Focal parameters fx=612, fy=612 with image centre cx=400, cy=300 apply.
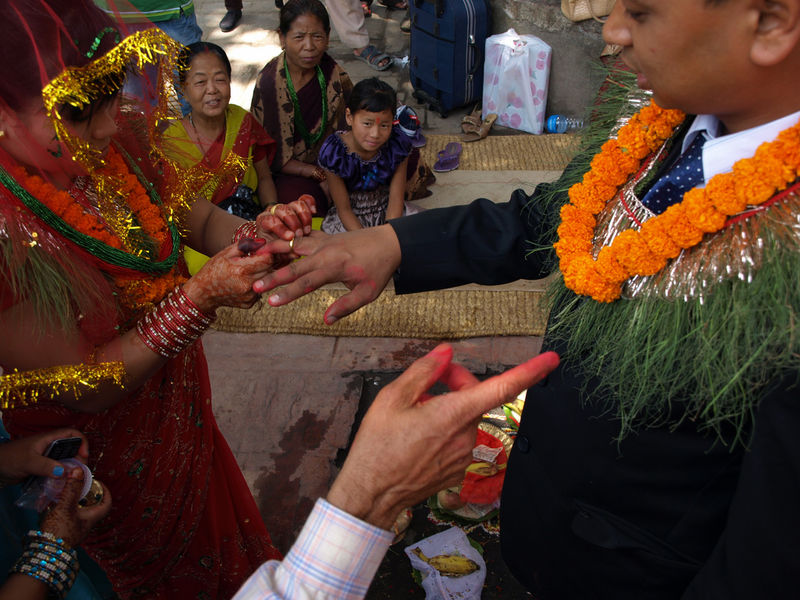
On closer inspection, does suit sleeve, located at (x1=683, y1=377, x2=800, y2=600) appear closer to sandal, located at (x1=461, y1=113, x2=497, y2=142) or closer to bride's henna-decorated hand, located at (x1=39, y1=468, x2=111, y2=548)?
bride's henna-decorated hand, located at (x1=39, y1=468, x2=111, y2=548)

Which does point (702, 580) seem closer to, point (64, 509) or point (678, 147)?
point (678, 147)

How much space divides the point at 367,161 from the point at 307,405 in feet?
5.48

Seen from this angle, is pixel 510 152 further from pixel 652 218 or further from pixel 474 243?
pixel 652 218

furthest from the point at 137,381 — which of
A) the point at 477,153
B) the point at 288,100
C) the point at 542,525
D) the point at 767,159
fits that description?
the point at 477,153

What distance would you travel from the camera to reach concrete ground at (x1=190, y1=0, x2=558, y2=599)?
248 cm

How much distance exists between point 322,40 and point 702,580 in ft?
12.7

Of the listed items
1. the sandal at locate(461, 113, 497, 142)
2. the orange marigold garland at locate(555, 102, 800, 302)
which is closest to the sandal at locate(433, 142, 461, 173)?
the sandal at locate(461, 113, 497, 142)

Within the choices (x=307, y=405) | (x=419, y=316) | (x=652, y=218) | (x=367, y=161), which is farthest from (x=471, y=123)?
(x=652, y=218)

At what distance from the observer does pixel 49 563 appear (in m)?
1.31

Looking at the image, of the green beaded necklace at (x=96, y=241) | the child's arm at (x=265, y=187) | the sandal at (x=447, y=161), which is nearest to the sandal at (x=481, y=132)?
the sandal at (x=447, y=161)

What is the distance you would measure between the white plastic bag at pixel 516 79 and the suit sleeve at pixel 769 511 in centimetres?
473

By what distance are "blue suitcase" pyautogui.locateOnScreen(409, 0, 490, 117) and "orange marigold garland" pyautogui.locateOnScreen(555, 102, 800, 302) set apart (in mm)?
4339

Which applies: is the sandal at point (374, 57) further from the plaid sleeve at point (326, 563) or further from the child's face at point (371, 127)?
the plaid sleeve at point (326, 563)

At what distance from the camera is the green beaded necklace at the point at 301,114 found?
412 cm
